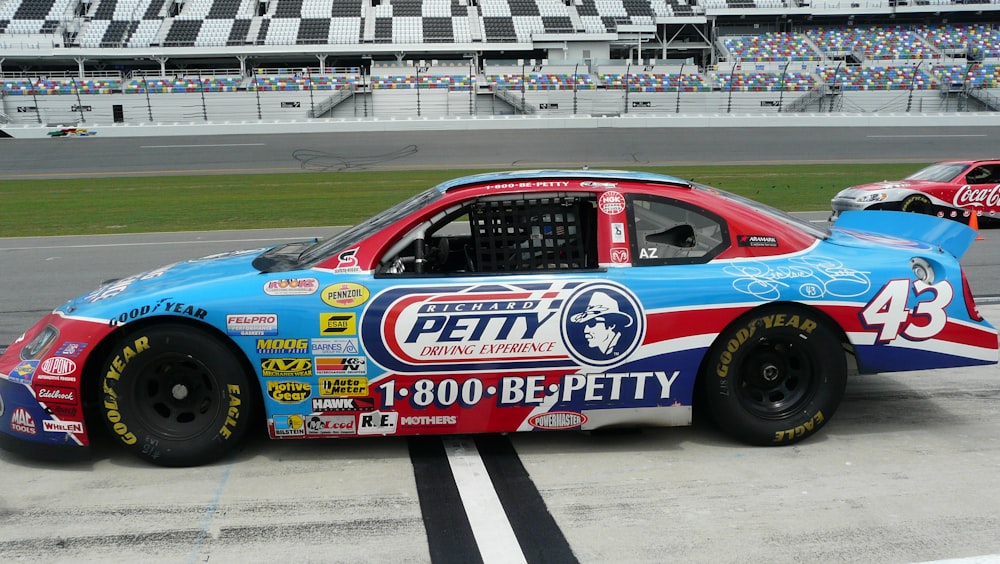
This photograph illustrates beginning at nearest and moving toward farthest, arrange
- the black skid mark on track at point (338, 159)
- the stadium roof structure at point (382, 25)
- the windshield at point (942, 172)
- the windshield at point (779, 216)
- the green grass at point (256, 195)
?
the windshield at point (779, 216), the windshield at point (942, 172), the green grass at point (256, 195), the black skid mark on track at point (338, 159), the stadium roof structure at point (382, 25)

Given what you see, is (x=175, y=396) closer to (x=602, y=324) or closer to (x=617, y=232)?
(x=602, y=324)

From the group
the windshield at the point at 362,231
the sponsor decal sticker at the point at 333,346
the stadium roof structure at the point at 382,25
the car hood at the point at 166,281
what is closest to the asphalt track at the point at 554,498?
the sponsor decal sticker at the point at 333,346

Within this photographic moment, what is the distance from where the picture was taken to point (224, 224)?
1331 centimetres

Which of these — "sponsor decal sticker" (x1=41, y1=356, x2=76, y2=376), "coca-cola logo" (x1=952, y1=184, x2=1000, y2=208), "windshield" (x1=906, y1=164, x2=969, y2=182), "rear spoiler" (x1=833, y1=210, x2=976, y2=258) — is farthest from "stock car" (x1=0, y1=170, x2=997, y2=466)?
"windshield" (x1=906, y1=164, x2=969, y2=182)

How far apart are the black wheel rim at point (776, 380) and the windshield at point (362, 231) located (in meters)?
1.89

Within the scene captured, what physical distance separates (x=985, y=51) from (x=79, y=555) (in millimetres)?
58214

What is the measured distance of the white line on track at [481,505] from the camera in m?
3.00

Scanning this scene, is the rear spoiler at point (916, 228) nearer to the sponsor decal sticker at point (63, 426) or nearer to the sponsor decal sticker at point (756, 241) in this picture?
the sponsor decal sticker at point (756, 241)

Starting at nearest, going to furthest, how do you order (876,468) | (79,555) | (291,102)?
(79,555)
(876,468)
(291,102)

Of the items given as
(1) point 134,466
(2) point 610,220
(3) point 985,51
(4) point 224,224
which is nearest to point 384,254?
(2) point 610,220

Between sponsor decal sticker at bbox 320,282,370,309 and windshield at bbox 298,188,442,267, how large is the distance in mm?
264

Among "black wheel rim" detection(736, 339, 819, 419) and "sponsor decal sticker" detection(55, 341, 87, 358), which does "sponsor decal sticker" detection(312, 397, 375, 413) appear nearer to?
"sponsor decal sticker" detection(55, 341, 87, 358)

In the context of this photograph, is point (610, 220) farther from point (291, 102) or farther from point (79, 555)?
point (291, 102)

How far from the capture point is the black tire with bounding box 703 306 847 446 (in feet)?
12.9
